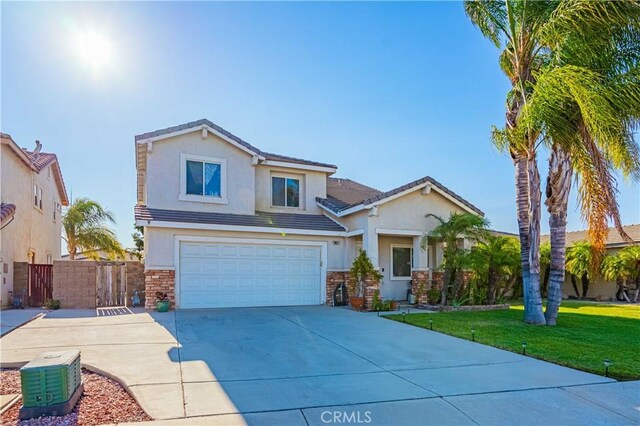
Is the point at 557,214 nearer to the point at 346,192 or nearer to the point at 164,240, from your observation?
the point at 346,192

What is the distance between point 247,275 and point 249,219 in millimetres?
2149

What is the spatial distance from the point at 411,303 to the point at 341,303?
2855mm

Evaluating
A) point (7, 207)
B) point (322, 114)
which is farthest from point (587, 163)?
point (7, 207)

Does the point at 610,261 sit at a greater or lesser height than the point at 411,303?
greater

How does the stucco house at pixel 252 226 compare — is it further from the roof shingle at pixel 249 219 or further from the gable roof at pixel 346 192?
the gable roof at pixel 346 192

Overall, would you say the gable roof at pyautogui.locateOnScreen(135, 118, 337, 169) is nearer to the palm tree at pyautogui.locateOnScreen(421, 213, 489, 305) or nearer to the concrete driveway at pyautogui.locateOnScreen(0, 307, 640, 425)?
the palm tree at pyautogui.locateOnScreen(421, 213, 489, 305)

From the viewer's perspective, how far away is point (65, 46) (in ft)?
31.5

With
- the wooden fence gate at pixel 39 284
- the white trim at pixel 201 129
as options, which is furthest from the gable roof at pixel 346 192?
the wooden fence gate at pixel 39 284

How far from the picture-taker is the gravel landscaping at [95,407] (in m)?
4.55

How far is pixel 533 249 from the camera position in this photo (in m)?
11.6

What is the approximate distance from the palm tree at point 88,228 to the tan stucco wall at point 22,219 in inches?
86.8

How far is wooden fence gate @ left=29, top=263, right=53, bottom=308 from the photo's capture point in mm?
15344

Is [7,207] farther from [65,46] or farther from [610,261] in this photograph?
[610,261]

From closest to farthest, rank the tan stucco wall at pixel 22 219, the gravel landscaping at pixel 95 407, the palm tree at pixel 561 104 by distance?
the gravel landscaping at pixel 95 407
the palm tree at pixel 561 104
the tan stucco wall at pixel 22 219
